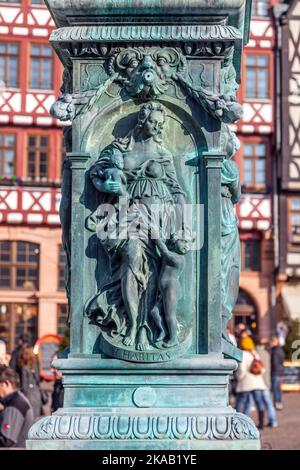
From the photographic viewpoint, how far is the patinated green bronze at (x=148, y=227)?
4.77 meters

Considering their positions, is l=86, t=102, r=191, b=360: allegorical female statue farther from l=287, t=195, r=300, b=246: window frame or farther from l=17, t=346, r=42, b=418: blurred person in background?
l=287, t=195, r=300, b=246: window frame

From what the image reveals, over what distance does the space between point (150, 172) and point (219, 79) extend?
1.94 ft

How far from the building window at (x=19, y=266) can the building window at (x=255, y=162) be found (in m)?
6.99

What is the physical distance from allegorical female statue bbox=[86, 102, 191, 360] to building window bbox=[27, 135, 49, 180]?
90.3 feet

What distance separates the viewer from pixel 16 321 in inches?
1251

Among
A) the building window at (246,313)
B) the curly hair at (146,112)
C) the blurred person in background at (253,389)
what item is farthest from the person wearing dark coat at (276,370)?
the curly hair at (146,112)

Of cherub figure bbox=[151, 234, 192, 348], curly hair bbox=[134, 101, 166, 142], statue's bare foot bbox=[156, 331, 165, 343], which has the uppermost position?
curly hair bbox=[134, 101, 166, 142]

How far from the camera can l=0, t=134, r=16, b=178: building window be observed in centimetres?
3228

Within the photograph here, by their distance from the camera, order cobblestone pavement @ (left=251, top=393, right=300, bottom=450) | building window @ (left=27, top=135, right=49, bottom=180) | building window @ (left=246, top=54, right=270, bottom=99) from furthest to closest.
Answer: building window @ (left=246, top=54, right=270, bottom=99), building window @ (left=27, top=135, right=49, bottom=180), cobblestone pavement @ (left=251, top=393, right=300, bottom=450)

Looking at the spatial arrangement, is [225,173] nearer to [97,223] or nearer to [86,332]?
[97,223]

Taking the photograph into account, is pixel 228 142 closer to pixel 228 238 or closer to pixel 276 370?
pixel 228 238

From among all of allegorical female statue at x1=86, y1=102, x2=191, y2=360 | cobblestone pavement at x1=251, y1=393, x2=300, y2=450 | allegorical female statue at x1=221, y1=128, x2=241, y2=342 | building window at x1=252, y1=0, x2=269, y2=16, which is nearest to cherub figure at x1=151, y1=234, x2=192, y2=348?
allegorical female statue at x1=86, y1=102, x2=191, y2=360

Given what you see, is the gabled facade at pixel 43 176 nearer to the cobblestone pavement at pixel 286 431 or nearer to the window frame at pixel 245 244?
the window frame at pixel 245 244

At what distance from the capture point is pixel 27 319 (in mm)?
31953
